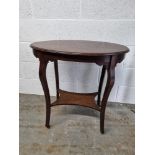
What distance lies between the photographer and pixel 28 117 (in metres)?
1.80

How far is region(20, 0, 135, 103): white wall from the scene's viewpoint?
1.82 metres

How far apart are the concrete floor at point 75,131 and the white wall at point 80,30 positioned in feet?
→ 0.88

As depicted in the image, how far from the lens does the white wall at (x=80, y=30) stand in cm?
182

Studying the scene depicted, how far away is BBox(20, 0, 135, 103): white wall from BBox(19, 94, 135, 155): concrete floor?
0.88 ft

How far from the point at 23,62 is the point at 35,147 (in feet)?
3.36

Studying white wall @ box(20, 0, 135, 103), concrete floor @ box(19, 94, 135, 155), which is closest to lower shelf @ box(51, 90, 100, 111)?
concrete floor @ box(19, 94, 135, 155)

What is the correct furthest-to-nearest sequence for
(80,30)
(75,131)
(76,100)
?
(80,30)
(76,100)
(75,131)

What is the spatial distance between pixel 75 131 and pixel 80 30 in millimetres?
944

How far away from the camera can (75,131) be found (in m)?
1.61

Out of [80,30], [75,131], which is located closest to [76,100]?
[75,131]

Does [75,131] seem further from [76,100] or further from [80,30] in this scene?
[80,30]

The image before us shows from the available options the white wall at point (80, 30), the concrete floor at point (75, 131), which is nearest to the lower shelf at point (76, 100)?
the concrete floor at point (75, 131)

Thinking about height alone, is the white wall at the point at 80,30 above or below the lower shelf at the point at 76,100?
above

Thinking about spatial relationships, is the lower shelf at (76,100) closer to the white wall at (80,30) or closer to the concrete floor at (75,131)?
the concrete floor at (75,131)
